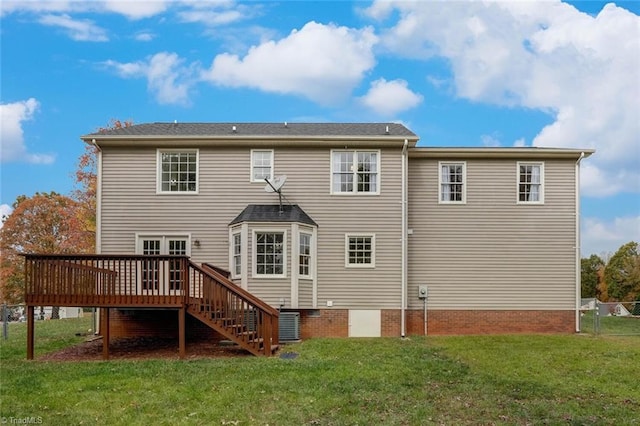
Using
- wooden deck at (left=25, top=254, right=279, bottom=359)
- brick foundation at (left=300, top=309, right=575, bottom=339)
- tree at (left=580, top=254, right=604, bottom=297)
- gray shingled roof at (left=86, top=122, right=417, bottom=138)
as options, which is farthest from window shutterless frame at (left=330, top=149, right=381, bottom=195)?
tree at (left=580, top=254, right=604, bottom=297)

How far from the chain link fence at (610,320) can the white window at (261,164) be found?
9.91 m

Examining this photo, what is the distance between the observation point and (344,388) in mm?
8859

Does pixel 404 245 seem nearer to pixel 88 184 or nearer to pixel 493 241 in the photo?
pixel 493 241

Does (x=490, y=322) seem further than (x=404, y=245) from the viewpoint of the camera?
Yes

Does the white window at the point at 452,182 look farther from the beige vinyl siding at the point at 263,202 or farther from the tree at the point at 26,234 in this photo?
the tree at the point at 26,234

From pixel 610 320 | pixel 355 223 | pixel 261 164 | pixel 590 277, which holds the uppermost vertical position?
pixel 261 164

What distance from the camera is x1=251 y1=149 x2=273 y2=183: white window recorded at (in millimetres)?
15852

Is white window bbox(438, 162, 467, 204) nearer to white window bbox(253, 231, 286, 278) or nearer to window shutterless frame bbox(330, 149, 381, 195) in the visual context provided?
window shutterless frame bbox(330, 149, 381, 195)

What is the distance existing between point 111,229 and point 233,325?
16.7 ft

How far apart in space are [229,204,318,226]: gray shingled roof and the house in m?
0.05

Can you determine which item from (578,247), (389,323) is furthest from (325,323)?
(578,247)

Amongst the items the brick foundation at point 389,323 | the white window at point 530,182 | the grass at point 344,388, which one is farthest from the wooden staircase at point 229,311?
the white window at point 530,182

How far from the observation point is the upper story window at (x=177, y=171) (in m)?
15.8

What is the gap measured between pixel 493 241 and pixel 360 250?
3907 mm
